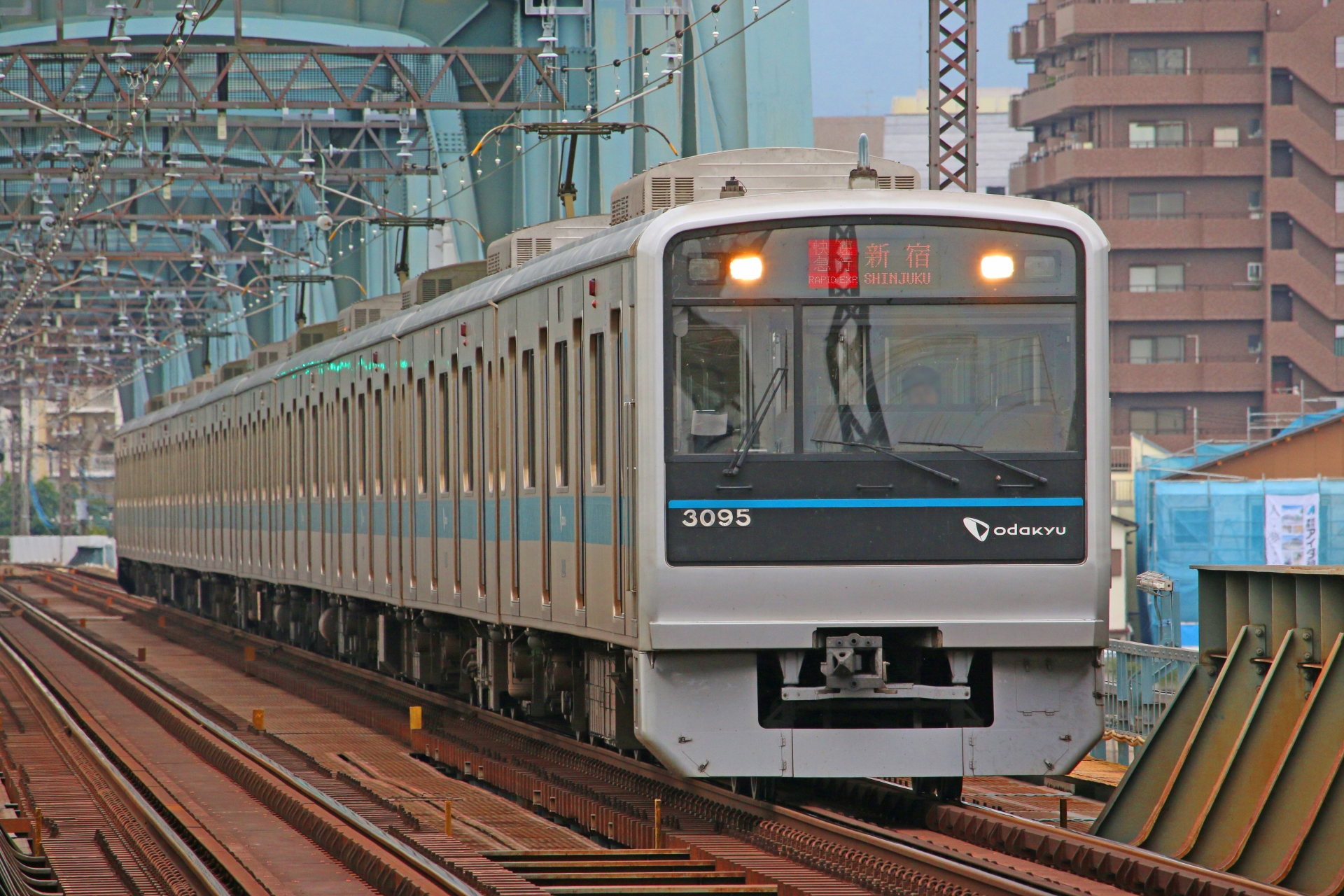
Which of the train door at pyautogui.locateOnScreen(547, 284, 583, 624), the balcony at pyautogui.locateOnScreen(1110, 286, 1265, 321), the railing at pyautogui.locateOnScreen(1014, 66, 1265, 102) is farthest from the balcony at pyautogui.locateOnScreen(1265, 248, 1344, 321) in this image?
the train door at pyautogui.locateOnScreen(547, 284, 583, 624)

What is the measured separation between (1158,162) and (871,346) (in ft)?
215

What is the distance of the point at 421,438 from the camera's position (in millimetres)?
15594

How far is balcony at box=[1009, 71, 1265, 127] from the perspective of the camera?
2837 inches

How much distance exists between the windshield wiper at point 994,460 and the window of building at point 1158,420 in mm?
64284

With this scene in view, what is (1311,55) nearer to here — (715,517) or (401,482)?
(401,482)

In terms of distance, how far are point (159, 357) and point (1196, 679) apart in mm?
67310

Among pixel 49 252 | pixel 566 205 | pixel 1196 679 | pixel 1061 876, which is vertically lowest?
pixel 1061 876

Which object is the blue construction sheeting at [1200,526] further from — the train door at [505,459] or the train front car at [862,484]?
the train front car at [862,484]

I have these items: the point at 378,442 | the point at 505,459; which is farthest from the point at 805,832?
the point at 378,442

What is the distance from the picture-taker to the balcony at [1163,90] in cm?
7206

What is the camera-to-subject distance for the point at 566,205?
1507cm

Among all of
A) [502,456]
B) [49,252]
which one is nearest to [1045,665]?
[502,456]

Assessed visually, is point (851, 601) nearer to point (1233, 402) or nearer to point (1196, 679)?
point (1196, 679)

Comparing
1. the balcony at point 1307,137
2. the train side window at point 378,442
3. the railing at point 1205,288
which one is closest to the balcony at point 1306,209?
the balcony at point 1307,137
